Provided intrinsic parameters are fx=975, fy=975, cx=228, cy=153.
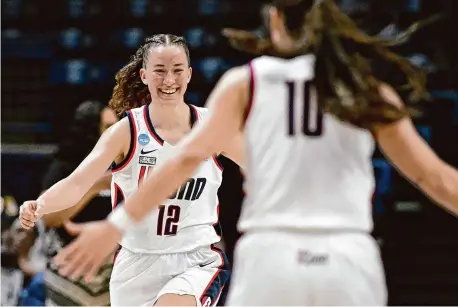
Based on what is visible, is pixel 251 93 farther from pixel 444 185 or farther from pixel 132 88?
pixel 132 88

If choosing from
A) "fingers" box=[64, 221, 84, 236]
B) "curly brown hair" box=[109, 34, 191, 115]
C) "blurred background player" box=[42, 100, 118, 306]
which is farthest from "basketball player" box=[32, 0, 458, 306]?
"blurred background player" box=[42, 100, 118, 306]

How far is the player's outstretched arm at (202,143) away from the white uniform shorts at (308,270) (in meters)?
0.27

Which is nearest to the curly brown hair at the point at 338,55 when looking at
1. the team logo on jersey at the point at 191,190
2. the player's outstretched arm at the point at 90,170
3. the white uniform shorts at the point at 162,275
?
the player's outstretched arm at the point at 90,170

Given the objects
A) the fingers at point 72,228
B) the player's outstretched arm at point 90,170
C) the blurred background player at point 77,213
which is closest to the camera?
the player's outstretched arm at point 90,170

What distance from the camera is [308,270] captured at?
8.71ft

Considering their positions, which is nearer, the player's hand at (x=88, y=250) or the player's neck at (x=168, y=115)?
the player's hand at (x=88, y=250)

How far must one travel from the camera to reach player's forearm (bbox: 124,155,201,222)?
271 cm

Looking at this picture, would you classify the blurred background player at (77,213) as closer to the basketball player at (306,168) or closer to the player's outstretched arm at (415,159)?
the basketball player at (306,168)

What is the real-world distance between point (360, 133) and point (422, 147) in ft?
0.58

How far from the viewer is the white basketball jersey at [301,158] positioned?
2699mm

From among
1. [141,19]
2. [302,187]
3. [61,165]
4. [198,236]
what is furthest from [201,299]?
[141,19]

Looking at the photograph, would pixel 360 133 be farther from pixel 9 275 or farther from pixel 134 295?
pixel 9 275

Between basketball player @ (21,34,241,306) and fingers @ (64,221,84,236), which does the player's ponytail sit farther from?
fingers @ (64,221,84,236)

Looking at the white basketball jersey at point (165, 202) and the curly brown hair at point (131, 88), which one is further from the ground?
the curly brown hair at point (131, 88)
